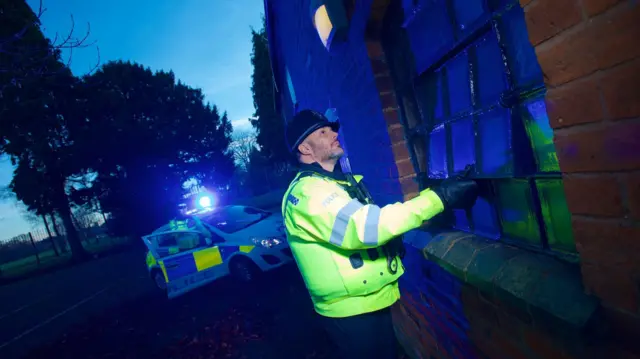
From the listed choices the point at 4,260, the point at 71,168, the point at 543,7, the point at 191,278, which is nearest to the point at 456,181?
the point at 543,7

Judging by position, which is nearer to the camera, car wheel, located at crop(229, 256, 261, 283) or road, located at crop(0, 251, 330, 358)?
road, located at crop(0, 251, 330, 358)

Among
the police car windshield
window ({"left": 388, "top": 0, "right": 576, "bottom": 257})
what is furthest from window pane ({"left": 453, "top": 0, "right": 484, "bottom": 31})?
the police car windshield

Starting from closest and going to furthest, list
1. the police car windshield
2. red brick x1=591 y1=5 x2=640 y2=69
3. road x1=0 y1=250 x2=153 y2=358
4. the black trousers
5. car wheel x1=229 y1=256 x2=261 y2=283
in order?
red brick x1=591 y1=5 x2=640 y2=69, the black trousers, car wheel x1=229 y1=256 x2=261 y2=283, the police car windshield, road x1=0 y1=250 x2=153 y2=358

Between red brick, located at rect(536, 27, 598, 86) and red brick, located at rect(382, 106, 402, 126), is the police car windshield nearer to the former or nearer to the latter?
red brick, located at rect(382, 106, 402, 126)

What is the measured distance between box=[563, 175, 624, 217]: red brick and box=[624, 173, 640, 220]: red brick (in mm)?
17

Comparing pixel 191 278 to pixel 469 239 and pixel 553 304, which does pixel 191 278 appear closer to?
pixel 469 239

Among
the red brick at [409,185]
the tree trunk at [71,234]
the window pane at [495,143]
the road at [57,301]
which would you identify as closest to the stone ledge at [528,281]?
the window pane at [495,143]

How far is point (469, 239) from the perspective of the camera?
1576 mm

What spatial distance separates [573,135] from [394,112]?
1.26m

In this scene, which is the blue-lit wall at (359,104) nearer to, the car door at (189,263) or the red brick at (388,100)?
the red brick at (388,100)

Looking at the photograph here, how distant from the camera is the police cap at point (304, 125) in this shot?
197 centimetres

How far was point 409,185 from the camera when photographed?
2004mm

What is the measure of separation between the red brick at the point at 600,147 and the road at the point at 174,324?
337 cm

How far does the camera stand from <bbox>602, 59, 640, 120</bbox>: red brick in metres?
0.64
